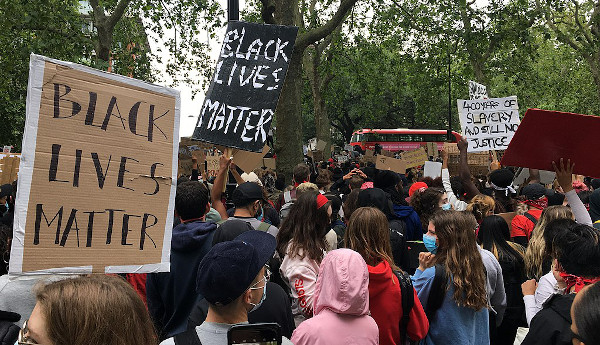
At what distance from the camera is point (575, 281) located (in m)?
2.94

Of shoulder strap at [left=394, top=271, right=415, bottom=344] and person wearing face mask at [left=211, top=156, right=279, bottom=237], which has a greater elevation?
person wearing face mask at [left=211, top=156, right=279, bottom=237]

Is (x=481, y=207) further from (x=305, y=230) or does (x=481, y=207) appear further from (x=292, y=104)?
(x=292, y=104)

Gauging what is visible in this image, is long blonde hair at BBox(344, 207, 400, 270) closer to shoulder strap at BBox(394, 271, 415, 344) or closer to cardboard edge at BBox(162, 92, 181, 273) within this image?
shoulder strap at BBox(394, 271, 415, 344)

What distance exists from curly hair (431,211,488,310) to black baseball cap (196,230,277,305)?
151cm

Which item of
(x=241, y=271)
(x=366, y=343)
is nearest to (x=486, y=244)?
(x=366, y=343)

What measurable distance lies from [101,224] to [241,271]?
0.74 meters

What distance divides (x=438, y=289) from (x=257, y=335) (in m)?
1.85

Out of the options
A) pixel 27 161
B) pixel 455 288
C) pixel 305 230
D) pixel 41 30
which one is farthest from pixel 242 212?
pixel 41 30

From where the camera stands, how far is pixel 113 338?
1818 mm

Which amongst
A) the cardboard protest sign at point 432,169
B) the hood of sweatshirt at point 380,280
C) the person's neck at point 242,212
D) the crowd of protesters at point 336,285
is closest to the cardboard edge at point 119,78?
the crowd of protesters at point 336,285

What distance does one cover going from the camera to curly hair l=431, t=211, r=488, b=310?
3.56 meters

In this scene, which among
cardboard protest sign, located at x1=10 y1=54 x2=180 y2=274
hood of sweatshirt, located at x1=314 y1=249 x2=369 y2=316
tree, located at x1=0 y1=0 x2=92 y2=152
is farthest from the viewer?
tree, located at x1=0 y1=0 x2=92 y2=152

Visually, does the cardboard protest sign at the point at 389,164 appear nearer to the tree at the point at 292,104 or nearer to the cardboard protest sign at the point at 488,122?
the cardboard protest sign at the point at 488,122

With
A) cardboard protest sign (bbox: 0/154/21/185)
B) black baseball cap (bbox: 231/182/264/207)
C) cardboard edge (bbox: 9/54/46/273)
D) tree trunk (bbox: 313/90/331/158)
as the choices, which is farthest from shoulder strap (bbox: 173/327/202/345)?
tree trunk (bbox: 313/90/331/158)
